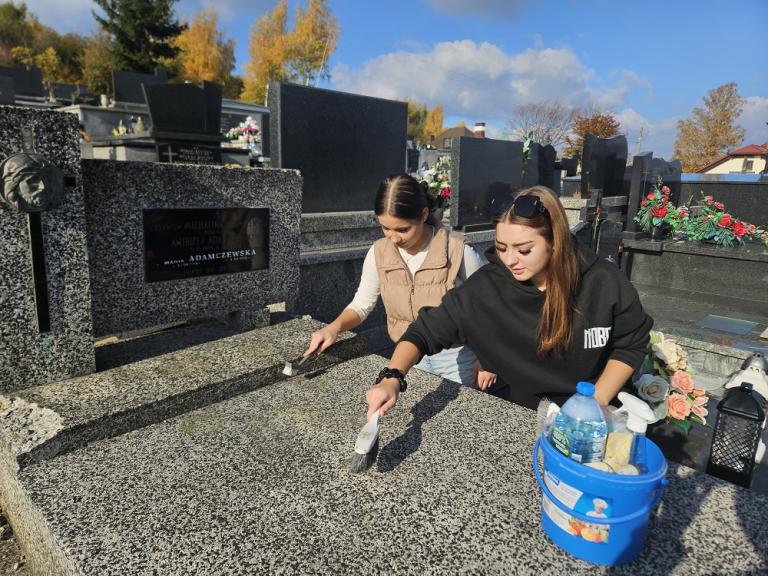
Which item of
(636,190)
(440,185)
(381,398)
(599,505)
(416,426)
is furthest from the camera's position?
(636,190)

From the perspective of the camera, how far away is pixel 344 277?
5422 mm

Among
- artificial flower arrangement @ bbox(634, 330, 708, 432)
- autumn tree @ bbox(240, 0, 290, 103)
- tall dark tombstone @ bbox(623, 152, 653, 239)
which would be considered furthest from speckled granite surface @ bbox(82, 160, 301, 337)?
autumn tree @ bbox(240, 0, 290, 103)

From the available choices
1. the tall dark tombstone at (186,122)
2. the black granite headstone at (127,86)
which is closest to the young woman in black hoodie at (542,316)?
the tall dark tombstone at (186,122)

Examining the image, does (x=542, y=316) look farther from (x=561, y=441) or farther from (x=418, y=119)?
(x=418, y=119)

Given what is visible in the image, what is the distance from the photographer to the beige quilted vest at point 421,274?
268 centimetres

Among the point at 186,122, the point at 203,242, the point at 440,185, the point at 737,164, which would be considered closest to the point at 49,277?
the point at 203,242

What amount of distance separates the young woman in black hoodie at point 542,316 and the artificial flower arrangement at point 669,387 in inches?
32.6

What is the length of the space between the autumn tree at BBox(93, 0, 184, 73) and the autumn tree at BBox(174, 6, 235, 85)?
11.3m

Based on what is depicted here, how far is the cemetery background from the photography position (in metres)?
2.25

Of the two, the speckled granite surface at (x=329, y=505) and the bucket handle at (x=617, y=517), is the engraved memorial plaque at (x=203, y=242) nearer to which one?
the speckled granite surface at (x=329, y=505)

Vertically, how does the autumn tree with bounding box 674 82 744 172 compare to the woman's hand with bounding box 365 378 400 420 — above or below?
above

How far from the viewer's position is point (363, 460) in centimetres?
178

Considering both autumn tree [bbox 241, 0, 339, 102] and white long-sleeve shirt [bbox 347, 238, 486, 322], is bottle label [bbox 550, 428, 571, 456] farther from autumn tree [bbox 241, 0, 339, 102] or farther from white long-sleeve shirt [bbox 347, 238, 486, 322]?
autumn tree [bbox 241, 0, 339, 102]

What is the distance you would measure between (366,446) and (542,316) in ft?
2.65
